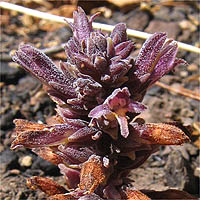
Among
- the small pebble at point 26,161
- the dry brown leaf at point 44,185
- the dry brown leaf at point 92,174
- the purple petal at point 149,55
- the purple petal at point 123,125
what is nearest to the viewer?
the purple petal at point 123,125

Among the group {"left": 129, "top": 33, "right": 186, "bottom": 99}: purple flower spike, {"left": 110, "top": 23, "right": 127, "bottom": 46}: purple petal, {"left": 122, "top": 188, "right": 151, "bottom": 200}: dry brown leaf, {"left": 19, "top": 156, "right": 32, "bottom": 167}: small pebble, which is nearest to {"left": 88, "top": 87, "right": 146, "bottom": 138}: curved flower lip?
{"left": 129, "top": 33, "right": 186, "bottom": 99}: purple flower spike

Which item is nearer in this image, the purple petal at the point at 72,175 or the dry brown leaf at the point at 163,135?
the dry brown leaf at the point at 163,135

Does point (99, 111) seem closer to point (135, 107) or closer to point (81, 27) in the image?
point (135, 107)

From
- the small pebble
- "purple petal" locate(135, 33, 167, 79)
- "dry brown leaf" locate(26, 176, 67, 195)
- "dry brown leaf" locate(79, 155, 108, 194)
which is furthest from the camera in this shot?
the small pebble

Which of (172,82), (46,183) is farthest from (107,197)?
(172,82)

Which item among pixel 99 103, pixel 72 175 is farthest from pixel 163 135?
pixel 72 175

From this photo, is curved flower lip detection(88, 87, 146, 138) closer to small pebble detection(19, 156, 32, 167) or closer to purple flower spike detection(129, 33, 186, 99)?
purple flower spike detection(129, 33, 186, 99)

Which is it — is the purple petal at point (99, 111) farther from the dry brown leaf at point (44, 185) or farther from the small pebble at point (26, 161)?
the small pebble at point (26, 161)

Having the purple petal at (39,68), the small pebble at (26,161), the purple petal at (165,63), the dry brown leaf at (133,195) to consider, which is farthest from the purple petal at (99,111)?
the small pebble at (26,161)

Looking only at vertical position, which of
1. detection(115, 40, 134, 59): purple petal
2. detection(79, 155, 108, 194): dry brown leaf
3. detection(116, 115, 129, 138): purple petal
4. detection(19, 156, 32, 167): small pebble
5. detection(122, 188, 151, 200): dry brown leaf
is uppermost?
detection(115, 40, 134, 59): purple petal
